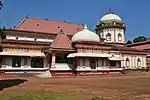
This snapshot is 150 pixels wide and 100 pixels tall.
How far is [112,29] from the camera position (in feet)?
171

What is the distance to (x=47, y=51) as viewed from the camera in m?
33.4

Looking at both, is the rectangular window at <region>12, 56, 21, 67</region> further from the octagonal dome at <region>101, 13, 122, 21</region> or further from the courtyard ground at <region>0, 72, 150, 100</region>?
the octagonal dome at <region>101, 13, 122, 21</region>

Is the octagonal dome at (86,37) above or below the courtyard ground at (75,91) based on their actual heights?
above

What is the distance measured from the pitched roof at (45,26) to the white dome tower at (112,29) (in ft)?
24.9

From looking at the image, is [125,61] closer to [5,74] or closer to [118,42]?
[118,42]

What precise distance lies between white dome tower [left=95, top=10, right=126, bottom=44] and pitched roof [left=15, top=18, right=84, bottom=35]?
758cm

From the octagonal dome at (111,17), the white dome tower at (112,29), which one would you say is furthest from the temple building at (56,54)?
the octagonal dome at (111,17)

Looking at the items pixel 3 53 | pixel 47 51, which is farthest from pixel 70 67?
pixel 3 53

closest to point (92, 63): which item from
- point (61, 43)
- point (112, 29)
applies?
point (61, 43)

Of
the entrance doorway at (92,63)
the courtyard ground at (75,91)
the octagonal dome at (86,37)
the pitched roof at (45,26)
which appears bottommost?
the courtyard ground at (75,91)

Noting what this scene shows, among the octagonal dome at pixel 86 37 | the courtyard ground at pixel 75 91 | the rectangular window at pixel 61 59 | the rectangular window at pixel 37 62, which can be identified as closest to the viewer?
the courtyard ground at pixel 75 91

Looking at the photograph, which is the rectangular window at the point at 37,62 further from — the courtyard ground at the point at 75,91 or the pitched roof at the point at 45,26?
the courtyard ground at the point at 75,91

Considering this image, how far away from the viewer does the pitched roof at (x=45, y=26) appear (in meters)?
42.1

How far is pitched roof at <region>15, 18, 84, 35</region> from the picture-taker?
4212 cm
